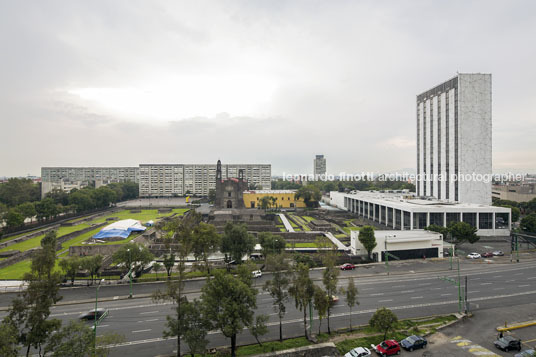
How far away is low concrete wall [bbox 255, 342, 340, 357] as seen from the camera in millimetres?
18859

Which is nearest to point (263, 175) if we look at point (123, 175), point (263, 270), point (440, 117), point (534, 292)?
point (123, 175)

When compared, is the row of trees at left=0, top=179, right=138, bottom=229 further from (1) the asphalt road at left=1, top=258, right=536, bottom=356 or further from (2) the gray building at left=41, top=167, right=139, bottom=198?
(2) the gray building at left=41, top=167, right=139, bottom=198

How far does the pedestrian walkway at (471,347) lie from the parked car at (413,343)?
9.04 feet

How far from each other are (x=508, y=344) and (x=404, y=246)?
80.8 feet

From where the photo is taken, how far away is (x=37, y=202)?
66250 mm

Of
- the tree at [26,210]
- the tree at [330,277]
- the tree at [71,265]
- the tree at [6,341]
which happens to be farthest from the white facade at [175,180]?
the tree at [6,341]

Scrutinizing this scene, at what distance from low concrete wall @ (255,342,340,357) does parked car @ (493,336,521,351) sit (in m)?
11.8

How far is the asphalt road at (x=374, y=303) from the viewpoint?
2172 centimetres

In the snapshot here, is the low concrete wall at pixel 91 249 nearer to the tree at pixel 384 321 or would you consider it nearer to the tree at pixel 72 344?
the tree at pixel 72 344

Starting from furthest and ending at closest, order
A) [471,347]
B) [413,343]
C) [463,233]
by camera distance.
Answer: [463,233] → [471,347] → [413,343]

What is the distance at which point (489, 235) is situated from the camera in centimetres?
5716

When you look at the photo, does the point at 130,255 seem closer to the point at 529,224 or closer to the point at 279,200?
the point at 529,224

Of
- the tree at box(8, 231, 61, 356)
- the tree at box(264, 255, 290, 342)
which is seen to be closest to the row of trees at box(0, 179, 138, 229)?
the tree at box(8, 231, 61, 356)

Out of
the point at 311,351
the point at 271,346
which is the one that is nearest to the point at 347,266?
the point at 311,351
